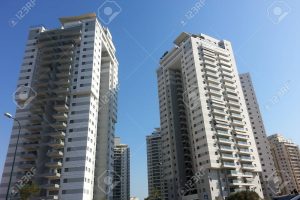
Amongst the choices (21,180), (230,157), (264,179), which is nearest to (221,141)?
(230,157)

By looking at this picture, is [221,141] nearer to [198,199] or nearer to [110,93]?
[198,199]

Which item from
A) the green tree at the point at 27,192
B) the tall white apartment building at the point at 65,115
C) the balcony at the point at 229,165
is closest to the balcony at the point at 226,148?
the balcony at the point at 229,165

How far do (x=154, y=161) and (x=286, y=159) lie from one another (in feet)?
270

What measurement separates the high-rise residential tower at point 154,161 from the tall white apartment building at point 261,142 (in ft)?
195

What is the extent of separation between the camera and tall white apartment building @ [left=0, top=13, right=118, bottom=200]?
215ft

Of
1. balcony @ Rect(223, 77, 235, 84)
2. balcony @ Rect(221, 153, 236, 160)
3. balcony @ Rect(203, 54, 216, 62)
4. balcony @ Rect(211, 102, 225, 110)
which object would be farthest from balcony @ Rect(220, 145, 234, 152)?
balcony @ Rect(203, 54, 216, 62)

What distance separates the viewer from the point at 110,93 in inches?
3666

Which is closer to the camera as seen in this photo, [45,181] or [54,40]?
[45,181]

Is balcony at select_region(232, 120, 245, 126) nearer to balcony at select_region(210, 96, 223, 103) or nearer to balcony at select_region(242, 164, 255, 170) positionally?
balcony at select_region(210, 96, 223, 103)

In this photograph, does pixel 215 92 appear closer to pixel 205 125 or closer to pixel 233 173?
pixel 205 125

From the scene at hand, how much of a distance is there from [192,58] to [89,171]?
168ft

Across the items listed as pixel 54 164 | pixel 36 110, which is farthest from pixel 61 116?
pixel 54 164

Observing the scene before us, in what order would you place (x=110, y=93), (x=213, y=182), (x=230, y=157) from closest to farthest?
(x=213, y=182) → (x=230, y=157) → (x=110, y=93)

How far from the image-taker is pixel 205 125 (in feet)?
266
